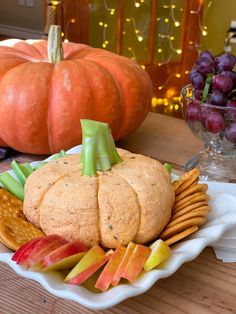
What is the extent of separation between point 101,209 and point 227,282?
0.53 feet

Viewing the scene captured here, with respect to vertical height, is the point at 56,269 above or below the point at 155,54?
above

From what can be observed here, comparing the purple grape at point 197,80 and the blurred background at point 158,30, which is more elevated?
the purple grape at point 197,80

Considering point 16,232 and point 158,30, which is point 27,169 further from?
point 158,30

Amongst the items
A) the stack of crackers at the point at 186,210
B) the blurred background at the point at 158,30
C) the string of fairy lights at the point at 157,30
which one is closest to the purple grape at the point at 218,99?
the stack of crackers at the point at 186,210

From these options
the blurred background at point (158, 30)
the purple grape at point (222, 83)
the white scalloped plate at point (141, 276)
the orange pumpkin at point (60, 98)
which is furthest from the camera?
the blurred background at point (158, 30)

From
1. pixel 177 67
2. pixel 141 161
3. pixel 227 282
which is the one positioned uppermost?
pixel 141 161

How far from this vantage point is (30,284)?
472 millimetres

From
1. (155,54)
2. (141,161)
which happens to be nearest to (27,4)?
(155,54)

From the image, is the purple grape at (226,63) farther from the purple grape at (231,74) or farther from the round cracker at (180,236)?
the round cracker at (180,236)

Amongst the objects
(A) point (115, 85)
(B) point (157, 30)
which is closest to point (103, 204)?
(A) point (115, 85)

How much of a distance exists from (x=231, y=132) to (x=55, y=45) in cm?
33

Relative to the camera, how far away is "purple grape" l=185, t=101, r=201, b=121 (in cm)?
68

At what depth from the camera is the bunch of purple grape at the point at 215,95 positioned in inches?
25.2

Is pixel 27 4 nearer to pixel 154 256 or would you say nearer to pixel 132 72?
pixel 132 72
